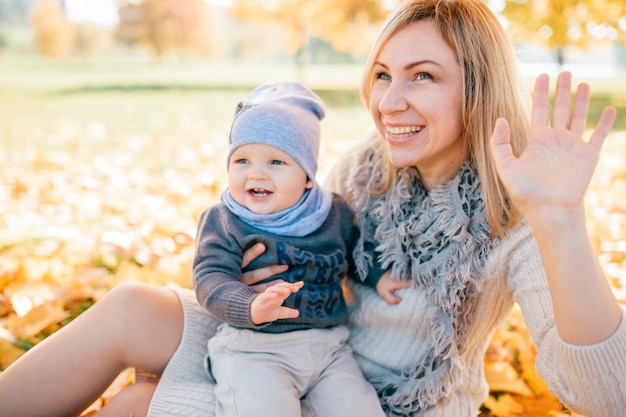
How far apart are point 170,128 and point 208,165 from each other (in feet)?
12.0

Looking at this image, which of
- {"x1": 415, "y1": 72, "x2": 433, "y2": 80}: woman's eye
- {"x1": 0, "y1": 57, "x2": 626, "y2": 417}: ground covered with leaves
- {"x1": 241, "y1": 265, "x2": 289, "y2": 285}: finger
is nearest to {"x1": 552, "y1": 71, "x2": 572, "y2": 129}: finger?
{"x1": 415, "y1": 72, "x2": 433, "y2": 80}: woman's eye

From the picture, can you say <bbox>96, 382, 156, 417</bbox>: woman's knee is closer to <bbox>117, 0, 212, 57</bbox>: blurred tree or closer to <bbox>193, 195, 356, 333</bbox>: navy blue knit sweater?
<bbox>193, 195, 356, 333</bbox>: navy blue knit sweater

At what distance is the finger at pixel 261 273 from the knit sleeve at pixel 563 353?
703 mm

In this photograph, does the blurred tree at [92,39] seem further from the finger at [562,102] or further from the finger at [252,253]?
the finger at [562,102]

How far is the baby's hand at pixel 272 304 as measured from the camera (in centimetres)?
162

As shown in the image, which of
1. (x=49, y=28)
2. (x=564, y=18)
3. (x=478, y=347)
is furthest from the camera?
(x=49, y=28)

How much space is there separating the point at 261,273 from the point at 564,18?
9.23m

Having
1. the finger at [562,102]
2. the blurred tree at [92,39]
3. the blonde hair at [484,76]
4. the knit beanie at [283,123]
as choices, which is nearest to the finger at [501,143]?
the finger at [562,102]

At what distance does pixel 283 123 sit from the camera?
1980 mm

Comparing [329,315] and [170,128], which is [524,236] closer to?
[329,315]

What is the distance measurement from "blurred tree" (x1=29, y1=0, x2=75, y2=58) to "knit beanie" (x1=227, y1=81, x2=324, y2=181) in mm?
26616

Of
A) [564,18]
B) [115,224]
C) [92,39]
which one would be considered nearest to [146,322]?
[115,224]

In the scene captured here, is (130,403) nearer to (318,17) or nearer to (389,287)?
(389,287)

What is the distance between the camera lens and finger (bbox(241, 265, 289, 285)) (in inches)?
75.6
